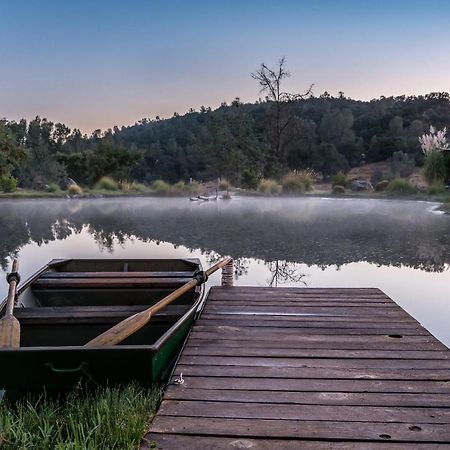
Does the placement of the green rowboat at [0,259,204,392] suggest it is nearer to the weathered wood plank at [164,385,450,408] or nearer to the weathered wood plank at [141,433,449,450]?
the weathered wood plank at [164,385,450,408]

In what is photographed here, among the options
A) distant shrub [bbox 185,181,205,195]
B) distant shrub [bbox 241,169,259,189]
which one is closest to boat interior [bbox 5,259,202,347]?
distant shrub [bbox 185,181,205,195]

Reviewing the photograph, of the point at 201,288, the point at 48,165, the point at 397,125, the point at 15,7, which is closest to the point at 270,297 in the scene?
the point at 201,288

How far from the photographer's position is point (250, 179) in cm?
2005

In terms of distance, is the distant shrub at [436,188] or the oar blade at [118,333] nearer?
the oar blade at [118,333]

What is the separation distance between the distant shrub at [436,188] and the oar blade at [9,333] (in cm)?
1338

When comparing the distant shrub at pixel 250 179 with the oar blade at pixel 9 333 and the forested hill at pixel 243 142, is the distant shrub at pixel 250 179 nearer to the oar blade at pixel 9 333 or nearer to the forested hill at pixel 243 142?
the forested hill at pixel 243 142

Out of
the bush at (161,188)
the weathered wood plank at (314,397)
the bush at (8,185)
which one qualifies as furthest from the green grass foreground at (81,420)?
the bush at (8,185)

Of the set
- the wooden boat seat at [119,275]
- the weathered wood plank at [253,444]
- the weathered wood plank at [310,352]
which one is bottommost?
the weathered wood plank at [310,352]

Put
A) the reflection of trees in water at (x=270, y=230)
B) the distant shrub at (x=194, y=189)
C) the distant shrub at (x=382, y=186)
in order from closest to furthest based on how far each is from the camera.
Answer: the reflection of trees in water at (x=270, y=230) < the distant shrub at (x=382, y=186) < the distant shrub at (x=194, y=189)

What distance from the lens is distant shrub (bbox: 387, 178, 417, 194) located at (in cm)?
1598

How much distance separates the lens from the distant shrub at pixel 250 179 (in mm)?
19891

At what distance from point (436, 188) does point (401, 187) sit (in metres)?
1.99

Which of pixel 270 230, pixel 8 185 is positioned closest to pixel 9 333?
pixel 270 230

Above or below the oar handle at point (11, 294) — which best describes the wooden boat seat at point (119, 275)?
below
